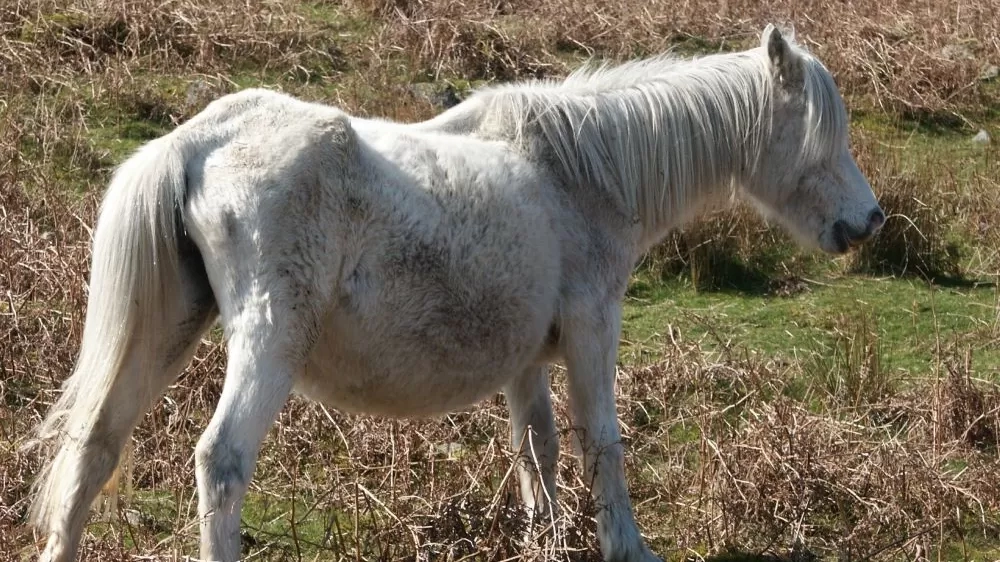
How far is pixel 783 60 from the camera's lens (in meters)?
5.45

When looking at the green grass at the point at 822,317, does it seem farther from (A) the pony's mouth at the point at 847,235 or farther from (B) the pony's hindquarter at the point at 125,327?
(B) the pony's hindquarter at the point at 125,327

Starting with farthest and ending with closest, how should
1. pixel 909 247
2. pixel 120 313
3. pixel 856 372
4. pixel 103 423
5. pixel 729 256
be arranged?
pixel 909 247 → pixel 729 256 → pixel 856 372 → pixel 103 423 → pixel 120 313

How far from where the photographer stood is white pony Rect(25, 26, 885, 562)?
4062 mm

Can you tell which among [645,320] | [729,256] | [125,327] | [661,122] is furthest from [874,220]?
[729,256]

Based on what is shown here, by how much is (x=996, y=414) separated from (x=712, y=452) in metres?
1.74

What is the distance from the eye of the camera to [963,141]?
39.3 feet

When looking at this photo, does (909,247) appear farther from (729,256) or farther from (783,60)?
(783,60)

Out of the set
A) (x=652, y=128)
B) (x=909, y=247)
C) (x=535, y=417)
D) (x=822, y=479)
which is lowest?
(x=909, y=247)

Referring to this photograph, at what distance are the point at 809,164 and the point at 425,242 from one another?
198 cm

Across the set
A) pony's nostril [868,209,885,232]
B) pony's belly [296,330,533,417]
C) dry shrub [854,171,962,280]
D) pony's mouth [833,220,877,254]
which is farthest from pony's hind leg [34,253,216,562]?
dry shrub [854,171,962,280]

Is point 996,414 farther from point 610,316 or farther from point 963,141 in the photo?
point 963,141

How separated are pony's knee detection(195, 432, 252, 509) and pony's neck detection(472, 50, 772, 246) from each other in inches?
68.6

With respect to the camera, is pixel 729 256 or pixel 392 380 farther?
pixel 729 256

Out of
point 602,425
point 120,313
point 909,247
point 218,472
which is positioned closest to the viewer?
point 218,472
